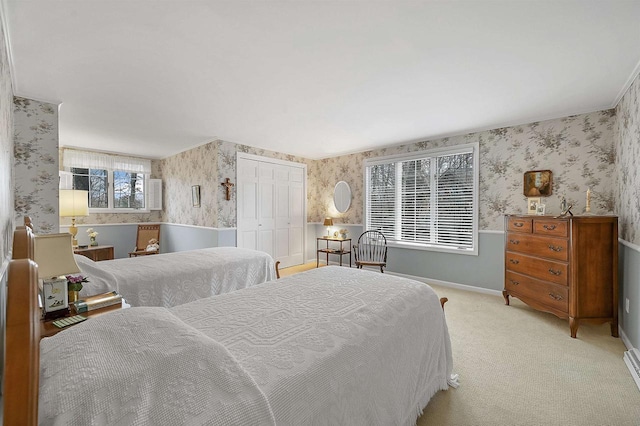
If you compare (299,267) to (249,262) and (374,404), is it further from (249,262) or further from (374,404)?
(374,404)

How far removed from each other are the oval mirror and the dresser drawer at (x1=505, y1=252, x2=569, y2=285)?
2.99m

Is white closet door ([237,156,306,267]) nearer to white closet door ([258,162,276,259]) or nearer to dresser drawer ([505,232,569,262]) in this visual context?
white closet door ([258,162,276,259])

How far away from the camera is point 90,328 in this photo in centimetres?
96

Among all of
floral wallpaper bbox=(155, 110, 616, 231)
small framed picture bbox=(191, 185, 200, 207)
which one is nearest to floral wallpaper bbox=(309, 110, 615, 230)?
floral wallpaper bbox=(155, 110, 616, 231)

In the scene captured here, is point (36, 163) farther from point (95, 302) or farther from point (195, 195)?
point (95, 302)

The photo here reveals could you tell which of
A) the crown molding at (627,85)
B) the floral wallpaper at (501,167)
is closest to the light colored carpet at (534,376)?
the floral wallpaper at (501,167)

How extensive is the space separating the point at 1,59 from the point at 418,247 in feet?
16.6

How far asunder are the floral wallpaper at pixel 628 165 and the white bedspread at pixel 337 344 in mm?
2249

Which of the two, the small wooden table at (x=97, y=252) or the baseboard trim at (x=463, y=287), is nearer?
the baseboard trim at (x=463, y=287)

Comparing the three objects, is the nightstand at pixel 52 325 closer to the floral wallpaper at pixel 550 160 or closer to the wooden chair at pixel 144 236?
the floral wallpaper at pixel 550 160

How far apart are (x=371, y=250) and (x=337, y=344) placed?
12.9 ft

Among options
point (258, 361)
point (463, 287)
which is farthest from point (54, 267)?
point (463, 287)

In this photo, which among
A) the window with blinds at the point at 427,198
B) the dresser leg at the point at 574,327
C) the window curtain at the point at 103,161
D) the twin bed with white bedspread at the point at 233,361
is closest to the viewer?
the twin bed with white bedspread at the point at 233,361

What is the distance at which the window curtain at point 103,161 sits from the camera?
206 inches
